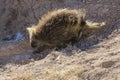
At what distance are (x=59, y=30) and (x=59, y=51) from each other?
0.48 meters

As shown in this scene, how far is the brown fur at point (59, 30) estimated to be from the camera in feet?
21.7

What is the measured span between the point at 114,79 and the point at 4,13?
16.6ft

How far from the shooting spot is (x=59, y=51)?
247 inches

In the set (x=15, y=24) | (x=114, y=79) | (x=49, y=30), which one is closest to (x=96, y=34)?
(x=49, y=30)

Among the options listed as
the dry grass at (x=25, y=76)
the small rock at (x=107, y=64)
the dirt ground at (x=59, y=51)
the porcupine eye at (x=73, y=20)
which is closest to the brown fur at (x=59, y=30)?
the porcupine eye at (x=73, y=20)

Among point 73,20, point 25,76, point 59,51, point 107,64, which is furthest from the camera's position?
point 73,20

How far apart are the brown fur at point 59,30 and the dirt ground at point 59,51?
0.63 ft

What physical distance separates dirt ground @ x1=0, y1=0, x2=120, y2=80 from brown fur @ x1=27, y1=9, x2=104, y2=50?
0.19m

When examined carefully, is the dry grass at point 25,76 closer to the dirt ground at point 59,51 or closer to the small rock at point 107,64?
the dirt ground at point 59,51

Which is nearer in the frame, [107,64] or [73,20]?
[107,64]

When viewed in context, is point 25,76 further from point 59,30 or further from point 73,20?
point 73,20

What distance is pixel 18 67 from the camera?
605cm

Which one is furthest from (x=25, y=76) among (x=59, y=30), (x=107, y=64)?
(x=59, y=30)

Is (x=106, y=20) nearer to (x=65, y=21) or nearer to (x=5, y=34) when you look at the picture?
(x=65, y=21)
